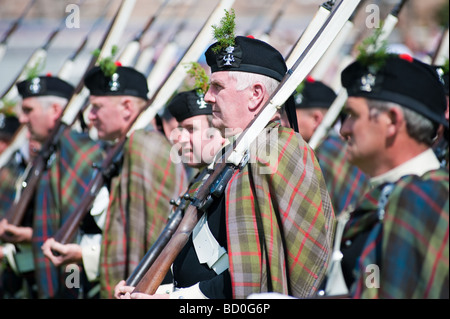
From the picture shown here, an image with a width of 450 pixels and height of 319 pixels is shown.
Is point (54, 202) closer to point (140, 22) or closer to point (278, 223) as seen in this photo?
point (278, 223)

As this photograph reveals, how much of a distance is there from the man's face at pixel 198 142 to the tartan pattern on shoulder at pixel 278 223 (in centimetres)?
108

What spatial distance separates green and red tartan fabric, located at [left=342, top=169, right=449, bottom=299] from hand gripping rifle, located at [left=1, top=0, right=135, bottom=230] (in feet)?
12.9

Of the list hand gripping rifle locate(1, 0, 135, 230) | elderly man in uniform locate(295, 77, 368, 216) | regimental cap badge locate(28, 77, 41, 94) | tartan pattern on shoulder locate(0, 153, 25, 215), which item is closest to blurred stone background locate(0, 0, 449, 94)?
tartan pattern on shoulder locate(0, 153, 25, 215)

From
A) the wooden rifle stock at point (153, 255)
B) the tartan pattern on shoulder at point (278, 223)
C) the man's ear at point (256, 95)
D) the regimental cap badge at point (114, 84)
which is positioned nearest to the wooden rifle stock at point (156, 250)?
the wooden rifle stock at point (153, 255)

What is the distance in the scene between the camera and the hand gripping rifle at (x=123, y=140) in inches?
205

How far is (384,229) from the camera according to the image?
2570mm

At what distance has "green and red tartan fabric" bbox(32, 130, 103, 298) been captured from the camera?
19.6 feet

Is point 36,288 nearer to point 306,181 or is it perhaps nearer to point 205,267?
point 205,267

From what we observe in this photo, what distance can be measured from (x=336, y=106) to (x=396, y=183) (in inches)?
134

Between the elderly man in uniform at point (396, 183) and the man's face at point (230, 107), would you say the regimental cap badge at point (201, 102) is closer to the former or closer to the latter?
the man's face at point (230, 107)

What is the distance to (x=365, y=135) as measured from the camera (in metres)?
2.80
